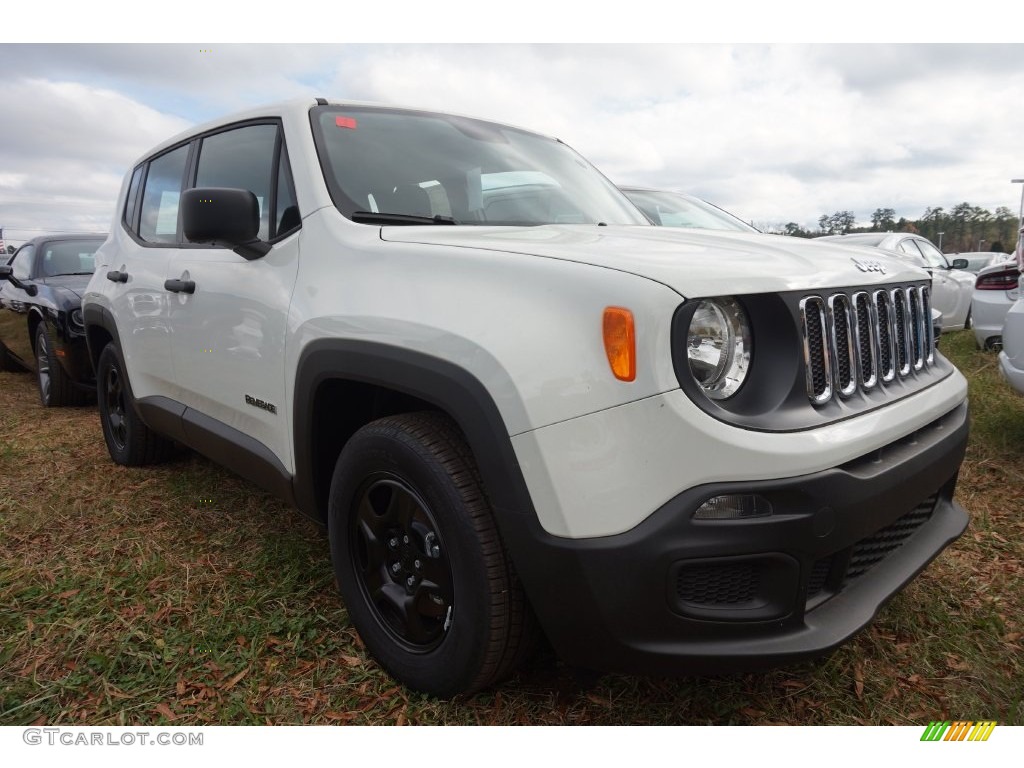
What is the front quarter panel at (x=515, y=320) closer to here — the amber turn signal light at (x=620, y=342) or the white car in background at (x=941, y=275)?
the amber turn signal light at (x=620, y=342)

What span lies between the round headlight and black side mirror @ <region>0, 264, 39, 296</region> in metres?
6.30

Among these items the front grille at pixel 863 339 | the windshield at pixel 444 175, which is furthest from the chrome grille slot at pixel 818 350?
the windshield at pixel 444 175

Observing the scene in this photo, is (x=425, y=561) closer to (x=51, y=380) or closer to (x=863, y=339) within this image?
(x=863, y=339)

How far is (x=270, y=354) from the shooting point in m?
2.48

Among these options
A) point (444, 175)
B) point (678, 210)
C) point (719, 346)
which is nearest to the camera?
point (719, 346)

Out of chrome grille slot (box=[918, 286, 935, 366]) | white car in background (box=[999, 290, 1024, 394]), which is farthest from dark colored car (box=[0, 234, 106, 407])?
white car in background (box=[999, 290, 1024, 394])

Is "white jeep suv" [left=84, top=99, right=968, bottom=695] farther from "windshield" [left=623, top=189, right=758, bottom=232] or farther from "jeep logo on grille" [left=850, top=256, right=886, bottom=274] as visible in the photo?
"windshield" [left=623, top=189, right=758, bottom=232]

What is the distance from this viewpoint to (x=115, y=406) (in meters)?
4.42

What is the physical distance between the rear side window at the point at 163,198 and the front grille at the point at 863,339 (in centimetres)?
287

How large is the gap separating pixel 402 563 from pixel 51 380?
5268 millimetres

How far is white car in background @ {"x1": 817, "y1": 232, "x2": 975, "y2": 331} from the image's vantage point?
786cm

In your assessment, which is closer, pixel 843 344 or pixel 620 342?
pixel 620 342

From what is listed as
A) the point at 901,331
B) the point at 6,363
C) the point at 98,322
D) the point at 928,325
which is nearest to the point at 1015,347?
the point at 928,325
